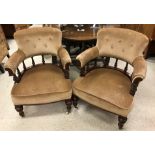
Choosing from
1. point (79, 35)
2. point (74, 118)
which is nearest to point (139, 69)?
point (74, 118)

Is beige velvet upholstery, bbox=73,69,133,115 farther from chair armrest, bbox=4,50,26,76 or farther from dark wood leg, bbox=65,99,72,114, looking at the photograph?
chair armrest, bbox=4,50,26,76

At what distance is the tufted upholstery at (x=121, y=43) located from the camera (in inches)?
69.5

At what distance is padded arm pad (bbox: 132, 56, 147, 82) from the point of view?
1.56 meters

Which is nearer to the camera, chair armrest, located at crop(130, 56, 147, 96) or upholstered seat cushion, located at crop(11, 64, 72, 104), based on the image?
chair armrest, located at crop(130, 56, 147, 96)

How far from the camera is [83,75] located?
1912mm

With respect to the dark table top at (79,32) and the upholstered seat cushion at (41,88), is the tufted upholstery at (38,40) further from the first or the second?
the dark table top at (79,32)

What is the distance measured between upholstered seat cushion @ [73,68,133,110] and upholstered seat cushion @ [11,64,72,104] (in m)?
0.13

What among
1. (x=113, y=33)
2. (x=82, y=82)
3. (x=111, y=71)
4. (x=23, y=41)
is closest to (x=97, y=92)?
(x=82, y=82)

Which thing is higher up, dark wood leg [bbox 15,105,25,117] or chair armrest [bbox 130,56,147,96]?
chair armrest [bbox 130,56,147,96]

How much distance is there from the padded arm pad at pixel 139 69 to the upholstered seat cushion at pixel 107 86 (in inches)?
7.6

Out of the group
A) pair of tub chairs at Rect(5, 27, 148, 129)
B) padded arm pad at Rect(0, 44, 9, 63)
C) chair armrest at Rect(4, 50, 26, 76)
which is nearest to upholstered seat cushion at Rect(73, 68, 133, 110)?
pair of tub chairs at Rect(5, 27, 148, 129)

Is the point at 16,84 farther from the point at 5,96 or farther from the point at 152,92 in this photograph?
the point at 152,92

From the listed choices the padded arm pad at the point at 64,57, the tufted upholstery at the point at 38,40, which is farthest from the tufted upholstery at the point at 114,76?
the tufted upholstery at the point at 38,40
